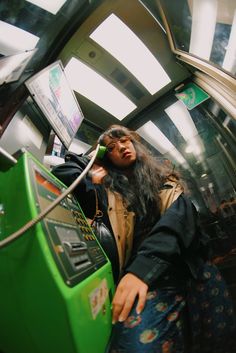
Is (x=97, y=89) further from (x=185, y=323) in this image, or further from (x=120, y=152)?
(x=185, y=323)

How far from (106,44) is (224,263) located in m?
2.44

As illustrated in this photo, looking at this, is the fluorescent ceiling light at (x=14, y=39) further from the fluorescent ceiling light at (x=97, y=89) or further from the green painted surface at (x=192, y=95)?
the green painted surface at (x=192, y=95)

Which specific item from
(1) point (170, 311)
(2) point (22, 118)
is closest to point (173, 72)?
(2) point (22, 118)

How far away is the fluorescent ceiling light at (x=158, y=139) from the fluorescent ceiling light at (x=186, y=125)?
0.52 ft

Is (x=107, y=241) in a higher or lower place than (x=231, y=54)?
lower

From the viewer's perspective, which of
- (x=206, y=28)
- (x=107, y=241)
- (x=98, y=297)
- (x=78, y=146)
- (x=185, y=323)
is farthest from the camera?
(x=78, y=146)

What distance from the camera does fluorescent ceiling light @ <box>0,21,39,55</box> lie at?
148cm

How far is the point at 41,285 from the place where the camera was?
428 millimetres

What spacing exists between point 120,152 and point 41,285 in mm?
1134

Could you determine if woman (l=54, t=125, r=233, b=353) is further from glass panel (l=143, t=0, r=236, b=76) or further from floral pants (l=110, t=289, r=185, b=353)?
glass panel (l=143, t=0, r=236, b=76)

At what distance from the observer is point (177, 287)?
92cm

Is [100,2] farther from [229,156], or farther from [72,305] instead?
[72,305]

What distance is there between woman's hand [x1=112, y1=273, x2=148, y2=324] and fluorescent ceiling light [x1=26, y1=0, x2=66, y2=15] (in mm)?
2095

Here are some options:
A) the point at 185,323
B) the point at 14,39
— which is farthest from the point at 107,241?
the point at 14,39
